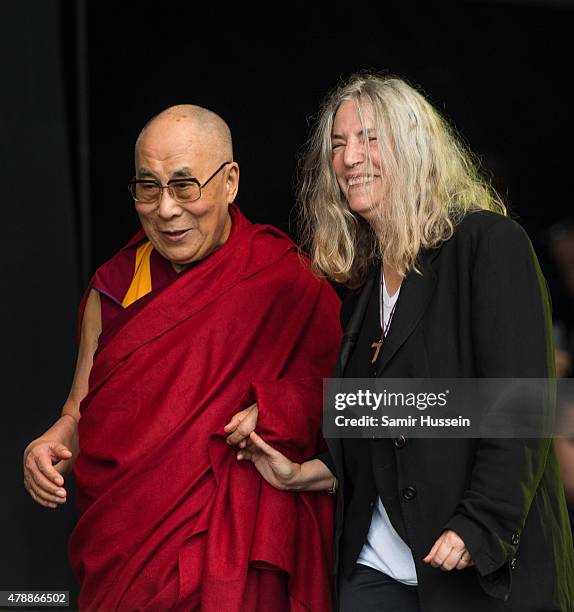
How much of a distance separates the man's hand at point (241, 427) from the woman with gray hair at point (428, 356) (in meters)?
0.03

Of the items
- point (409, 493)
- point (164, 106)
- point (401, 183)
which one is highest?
point (164, 106)

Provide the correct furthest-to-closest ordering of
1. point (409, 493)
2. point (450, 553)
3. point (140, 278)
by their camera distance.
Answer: point (140, 278)
point (409, 493)
point (450, 553)

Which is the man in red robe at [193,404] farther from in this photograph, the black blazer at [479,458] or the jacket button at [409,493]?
the jacket button at [409,493]

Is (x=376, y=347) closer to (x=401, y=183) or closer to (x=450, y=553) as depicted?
(x=401, y=183)

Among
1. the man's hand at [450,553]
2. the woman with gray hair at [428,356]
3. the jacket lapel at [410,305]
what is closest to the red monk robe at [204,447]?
the woman with gray hair at [428,356]

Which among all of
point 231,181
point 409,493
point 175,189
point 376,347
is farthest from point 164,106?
point 409,493

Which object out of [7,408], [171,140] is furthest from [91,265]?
[171,140]

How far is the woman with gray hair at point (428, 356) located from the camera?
2.15m

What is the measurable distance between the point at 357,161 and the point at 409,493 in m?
0.74

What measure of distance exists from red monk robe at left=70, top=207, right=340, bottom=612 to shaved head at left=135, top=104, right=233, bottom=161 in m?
0.29

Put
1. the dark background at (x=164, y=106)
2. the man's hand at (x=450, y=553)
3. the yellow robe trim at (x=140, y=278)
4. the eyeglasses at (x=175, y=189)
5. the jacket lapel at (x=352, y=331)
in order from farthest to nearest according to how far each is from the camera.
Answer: the dark background at (x=164, y=106) < the yellow robe trim at (x=140, y=278) < the eyeglasses at (x=175, y=189) < the jacket lapel at (x=352, y=331) < the man's hand at (x=450, y=553)

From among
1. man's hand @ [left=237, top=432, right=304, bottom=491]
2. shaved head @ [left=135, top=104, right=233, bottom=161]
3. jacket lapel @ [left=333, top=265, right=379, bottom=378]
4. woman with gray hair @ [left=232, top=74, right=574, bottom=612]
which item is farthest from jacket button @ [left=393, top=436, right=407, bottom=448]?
shaved head @ [left=135, top=104, right=233, bottom=161]

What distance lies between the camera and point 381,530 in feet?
7.81

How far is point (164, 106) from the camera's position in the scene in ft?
13.3
